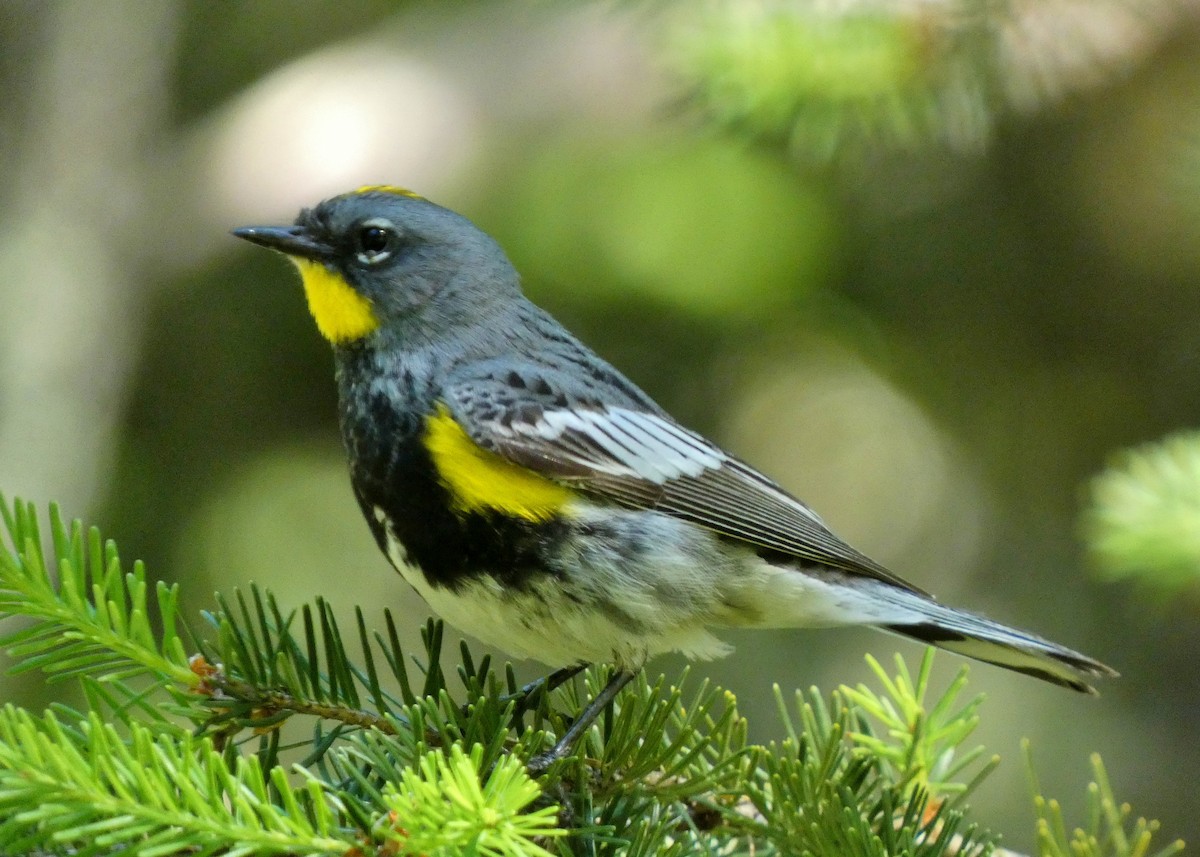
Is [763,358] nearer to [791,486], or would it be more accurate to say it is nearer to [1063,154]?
[791,486]

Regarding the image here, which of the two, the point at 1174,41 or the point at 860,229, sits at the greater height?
the point at 1174,41

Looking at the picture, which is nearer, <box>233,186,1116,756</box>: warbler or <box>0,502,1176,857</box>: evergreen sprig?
<box>0,502,1176,857</box>: evergreen sprig

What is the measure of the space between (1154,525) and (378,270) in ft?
5.48

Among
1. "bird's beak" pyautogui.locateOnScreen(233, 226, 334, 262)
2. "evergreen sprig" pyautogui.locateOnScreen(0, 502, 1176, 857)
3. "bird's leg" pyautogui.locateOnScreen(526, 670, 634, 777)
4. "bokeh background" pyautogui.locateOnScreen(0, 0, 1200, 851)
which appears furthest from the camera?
"bokeh background" pyautogui.locateOnScreen(0, 0, 1200, 851)

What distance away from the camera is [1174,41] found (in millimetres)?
3283

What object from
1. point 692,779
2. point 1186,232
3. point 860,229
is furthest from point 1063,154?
point 692,779

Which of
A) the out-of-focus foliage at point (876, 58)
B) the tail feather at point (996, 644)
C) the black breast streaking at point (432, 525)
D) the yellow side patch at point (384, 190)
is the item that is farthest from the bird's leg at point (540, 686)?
the out-of-focus foliage at point (876, 58)

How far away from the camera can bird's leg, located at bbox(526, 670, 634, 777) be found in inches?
72.9

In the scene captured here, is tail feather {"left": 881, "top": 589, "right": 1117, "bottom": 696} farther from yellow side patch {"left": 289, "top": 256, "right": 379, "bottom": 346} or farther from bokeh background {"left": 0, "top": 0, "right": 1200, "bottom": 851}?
bokeh background {"left": 0, "top": 0, "right": 1200, "bottom": 851}

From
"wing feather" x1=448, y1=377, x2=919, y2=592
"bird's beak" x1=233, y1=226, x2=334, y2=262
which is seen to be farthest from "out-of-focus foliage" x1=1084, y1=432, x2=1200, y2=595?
"bird's beak" x1=233, y1=226, x2=334, y2=262

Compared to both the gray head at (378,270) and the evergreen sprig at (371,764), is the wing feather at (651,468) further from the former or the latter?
the evergreen sprig at (371,764)

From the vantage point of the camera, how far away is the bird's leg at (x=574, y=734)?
1.85 meters

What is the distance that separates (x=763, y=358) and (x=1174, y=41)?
182cm

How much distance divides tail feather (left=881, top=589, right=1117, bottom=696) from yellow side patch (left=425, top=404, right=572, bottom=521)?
0.78m
